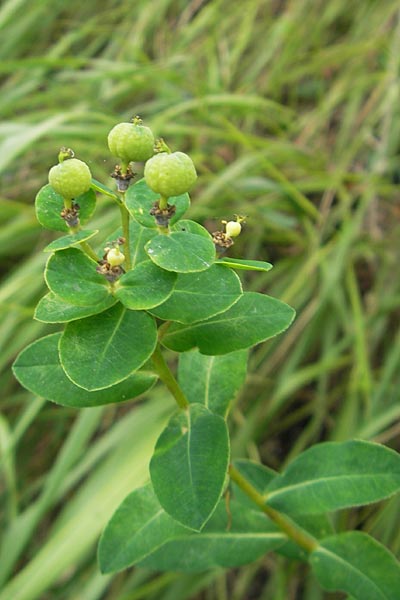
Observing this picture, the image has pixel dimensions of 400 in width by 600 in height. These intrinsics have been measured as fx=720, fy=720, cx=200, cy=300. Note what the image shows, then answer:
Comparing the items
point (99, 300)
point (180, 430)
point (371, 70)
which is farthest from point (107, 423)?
point (371, 70)

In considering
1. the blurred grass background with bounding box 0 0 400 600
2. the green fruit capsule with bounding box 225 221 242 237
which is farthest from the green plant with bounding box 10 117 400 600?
the blurred grass background with bounding box 0 0 400 600

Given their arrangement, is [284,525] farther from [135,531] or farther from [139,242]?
[139,242]

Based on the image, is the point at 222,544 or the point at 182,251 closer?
the point at 182,251

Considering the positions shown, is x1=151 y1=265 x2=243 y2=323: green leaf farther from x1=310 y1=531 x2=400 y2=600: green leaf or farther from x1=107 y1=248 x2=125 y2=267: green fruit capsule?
x1=310 y1=531 x2=400 y2=600: green leaf

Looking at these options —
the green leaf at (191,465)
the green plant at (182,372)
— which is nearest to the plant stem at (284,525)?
the green plant at (182,372)

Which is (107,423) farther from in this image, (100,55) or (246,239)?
(100,55)

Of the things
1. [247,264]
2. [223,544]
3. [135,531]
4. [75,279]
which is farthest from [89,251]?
[223,544]

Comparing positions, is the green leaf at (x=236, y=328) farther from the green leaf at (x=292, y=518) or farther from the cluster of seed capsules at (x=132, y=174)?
the green leaf at (x=292, y=518)
